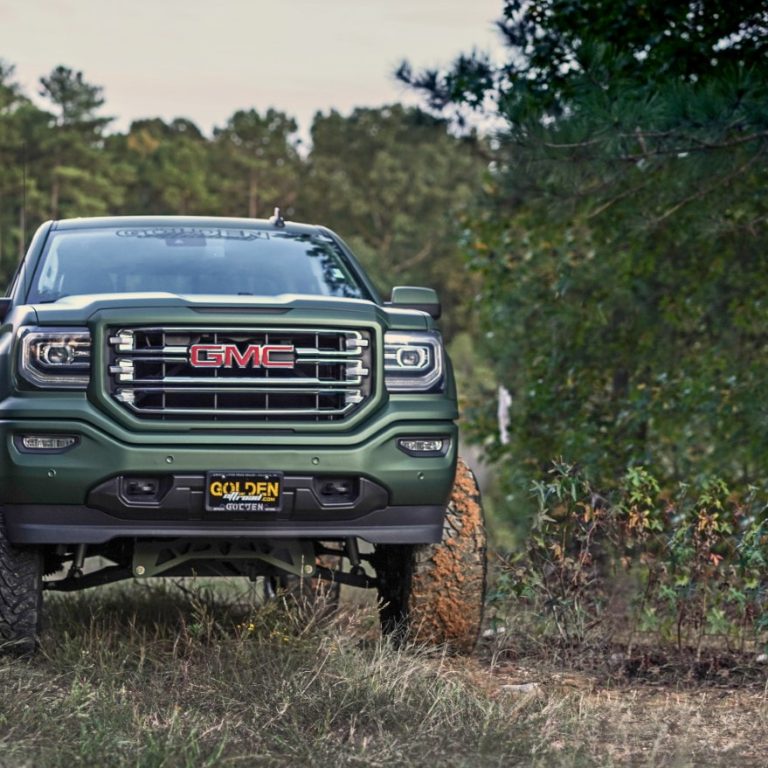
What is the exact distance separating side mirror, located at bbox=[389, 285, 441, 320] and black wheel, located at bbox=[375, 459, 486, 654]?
0.82 meters

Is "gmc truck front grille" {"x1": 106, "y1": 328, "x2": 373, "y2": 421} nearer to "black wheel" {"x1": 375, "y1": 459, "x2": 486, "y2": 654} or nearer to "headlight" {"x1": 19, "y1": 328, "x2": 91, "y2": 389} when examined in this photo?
"headlight" {"x1": 19, "y1": 328, "x2": 91, "y2": 389}

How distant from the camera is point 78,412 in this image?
6.36 metres

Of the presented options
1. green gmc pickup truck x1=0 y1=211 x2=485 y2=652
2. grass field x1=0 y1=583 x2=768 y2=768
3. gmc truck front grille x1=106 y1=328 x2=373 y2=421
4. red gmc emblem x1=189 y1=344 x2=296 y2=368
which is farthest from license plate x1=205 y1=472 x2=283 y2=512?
grass field x1=0 y1=583 x2=768 y2=768

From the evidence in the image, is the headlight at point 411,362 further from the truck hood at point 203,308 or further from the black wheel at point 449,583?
the black wheel at point 449,583

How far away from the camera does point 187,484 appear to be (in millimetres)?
6352

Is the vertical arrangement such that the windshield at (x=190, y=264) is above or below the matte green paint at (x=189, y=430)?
above

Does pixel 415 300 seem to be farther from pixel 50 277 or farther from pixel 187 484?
pixel 50 277

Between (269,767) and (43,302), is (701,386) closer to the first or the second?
(43,302)

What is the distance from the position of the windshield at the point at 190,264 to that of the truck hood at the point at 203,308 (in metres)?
0.70

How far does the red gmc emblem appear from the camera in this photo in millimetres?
6496

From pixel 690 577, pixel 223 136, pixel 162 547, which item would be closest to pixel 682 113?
pixel 690 577

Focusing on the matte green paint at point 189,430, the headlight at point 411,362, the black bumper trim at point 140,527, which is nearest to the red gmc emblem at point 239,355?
the matte green paint at point 189,430

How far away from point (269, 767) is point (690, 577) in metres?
3.15

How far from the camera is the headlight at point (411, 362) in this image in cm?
673
